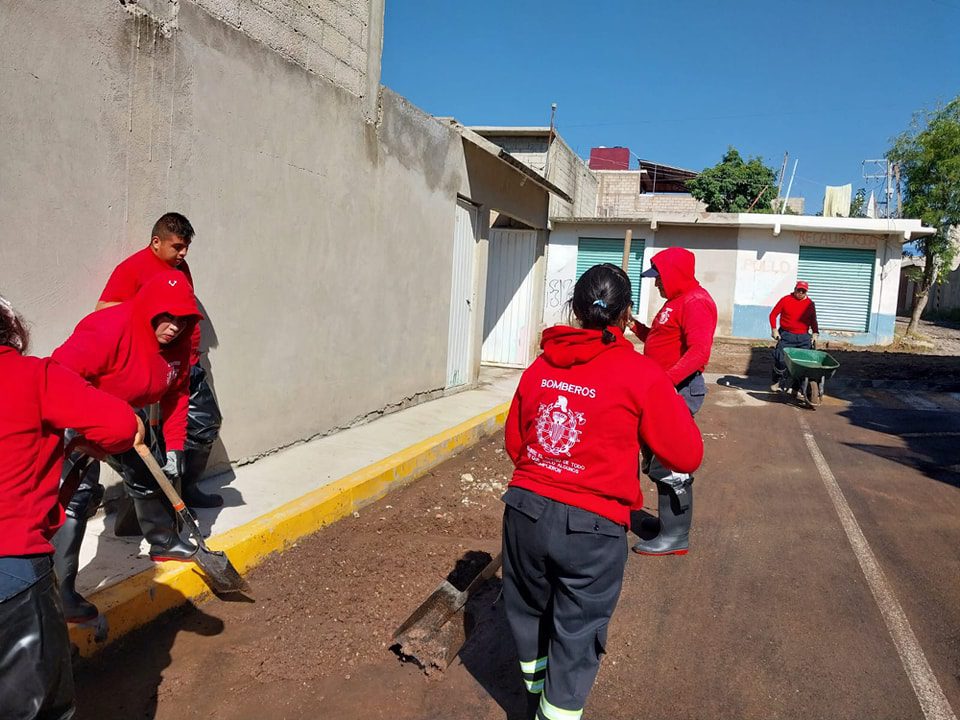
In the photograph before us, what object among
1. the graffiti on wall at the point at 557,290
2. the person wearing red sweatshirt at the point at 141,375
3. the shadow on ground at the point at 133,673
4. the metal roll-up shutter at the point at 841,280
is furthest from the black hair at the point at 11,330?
the metal roll-up shutter at the point at 841,280

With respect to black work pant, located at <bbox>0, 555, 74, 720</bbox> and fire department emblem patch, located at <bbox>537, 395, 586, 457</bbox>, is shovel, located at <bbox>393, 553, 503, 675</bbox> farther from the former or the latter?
black work pant, located at <bbox>0, 555, 74, 720</bbox>

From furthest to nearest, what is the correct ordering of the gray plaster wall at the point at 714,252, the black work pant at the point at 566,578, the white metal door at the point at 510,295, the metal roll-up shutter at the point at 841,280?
the gray plaster wall at the point at 714,252 → the metal roll-up shutter at the point at 841,280 → the white metal door at the point at 510,295 → the black work pant at the point at 566,578

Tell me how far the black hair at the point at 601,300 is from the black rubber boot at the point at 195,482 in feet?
9.92

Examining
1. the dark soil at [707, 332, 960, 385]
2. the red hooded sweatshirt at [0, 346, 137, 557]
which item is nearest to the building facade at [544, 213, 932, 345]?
the dark soil at [707, 332, 960, 385]

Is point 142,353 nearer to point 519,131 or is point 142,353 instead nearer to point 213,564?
point 213,564

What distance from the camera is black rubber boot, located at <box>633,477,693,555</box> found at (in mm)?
4754

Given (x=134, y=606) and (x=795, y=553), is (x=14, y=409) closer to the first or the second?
(x=134, y=606)

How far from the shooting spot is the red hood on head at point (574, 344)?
8.27ft

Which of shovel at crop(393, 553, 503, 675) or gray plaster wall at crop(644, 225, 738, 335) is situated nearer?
shovel at crop(393, 553, 503, 675)

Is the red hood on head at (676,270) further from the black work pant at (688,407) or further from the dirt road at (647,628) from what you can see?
the dirt road at (647,628)

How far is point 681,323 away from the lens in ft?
15.5

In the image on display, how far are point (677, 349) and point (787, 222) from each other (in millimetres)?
16747

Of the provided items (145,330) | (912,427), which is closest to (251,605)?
(145,330)

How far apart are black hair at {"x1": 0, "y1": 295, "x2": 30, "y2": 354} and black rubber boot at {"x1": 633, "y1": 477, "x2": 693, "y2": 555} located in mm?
3676
